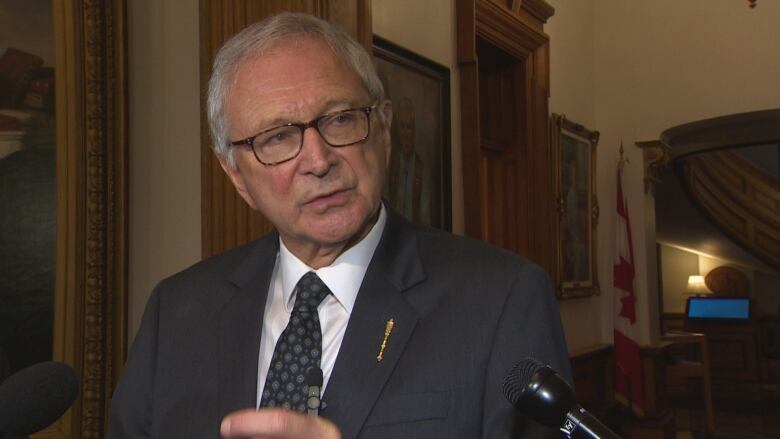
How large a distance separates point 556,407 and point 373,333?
75 cm

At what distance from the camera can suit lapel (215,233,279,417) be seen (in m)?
1.79

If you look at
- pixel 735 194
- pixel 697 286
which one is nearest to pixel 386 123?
pixel 735 194

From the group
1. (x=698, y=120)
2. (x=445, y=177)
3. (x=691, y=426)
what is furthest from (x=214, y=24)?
(x=691, y=426)

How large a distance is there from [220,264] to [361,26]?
1070mm

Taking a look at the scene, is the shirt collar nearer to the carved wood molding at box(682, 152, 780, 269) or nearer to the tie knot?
the tie knot

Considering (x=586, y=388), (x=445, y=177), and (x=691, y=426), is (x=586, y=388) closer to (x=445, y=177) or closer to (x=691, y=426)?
(x=691, y=426)

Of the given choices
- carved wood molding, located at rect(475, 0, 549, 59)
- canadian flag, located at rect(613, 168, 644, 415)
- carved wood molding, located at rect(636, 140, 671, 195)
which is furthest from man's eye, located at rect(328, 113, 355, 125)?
carved wood molding, located at rect(636, 140, 671, 195)

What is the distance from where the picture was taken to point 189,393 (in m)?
1.88

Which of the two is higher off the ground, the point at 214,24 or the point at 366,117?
the point at 214,24

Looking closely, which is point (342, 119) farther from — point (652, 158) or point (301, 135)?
point (652, 158)

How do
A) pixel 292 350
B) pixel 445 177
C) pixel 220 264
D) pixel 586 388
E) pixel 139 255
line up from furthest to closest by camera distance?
pixel 586 388
pixel 445 177
pixel 139 255
pixel 220 264
pixel 292 350

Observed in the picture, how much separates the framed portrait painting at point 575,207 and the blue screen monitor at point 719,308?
636cm

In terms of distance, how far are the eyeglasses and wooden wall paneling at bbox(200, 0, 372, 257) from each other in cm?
89

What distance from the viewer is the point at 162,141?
8.96ft
